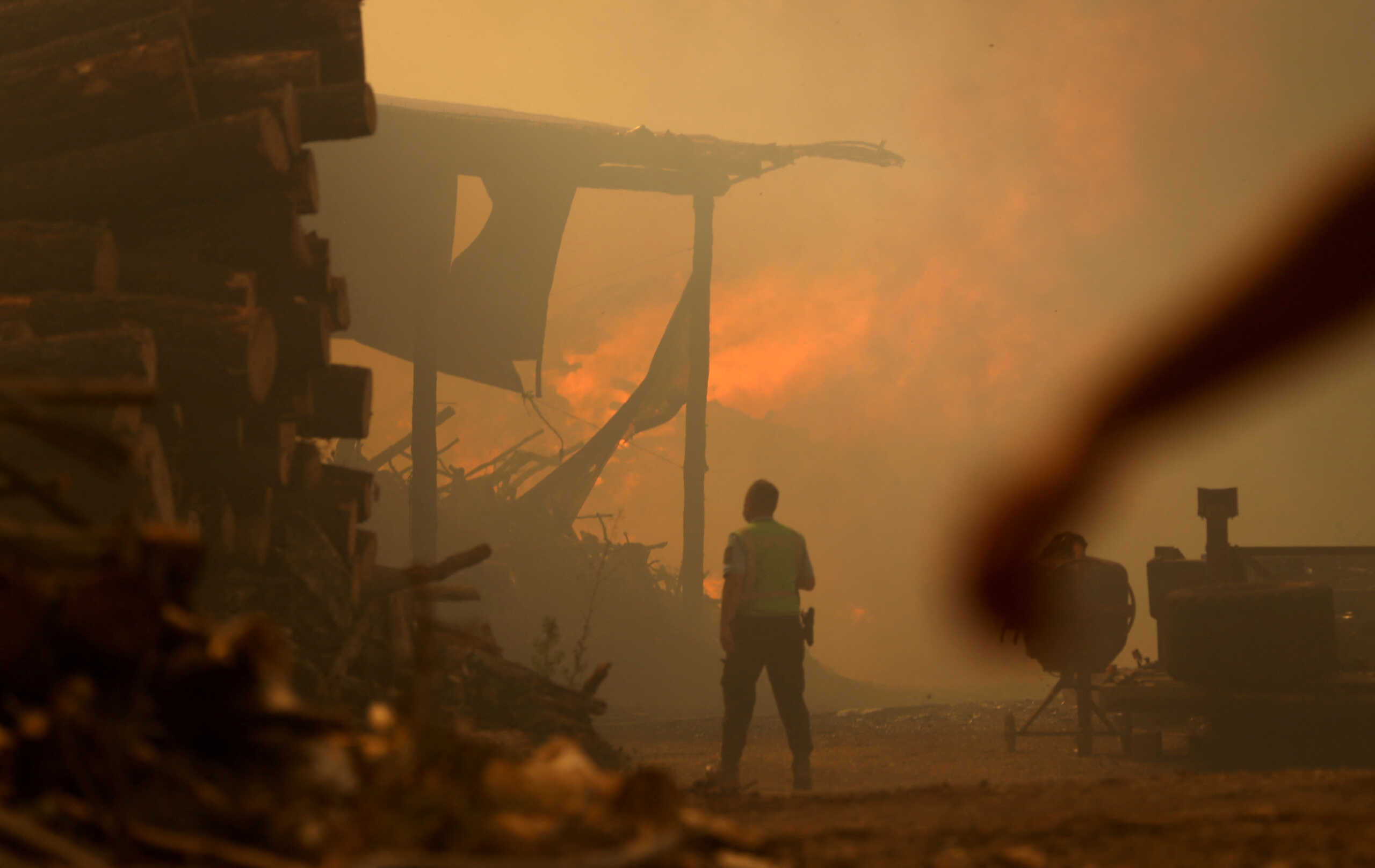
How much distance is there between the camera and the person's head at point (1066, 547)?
368 inches

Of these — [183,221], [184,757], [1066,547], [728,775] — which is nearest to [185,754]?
[184,757]

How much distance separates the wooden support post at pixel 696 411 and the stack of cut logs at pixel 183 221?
966 centimetres

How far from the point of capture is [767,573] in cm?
703

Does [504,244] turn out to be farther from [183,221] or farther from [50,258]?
[50,258]

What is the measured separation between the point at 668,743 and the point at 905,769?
2812 millimetres

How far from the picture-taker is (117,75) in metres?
4.54

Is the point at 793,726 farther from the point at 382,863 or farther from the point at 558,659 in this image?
the point at 382,863

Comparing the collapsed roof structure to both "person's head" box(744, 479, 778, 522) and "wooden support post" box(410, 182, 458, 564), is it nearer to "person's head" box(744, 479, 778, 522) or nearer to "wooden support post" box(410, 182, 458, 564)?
"wooden support post" box(410, 182, 458, 564)

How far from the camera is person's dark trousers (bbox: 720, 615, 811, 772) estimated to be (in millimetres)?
6949

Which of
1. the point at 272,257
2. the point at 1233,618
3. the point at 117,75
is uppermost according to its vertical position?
the point at 117,75

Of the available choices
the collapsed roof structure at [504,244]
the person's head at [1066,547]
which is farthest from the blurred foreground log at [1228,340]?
the person's head at [1066,547]

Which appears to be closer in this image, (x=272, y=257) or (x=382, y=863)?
(x=382, y=863)

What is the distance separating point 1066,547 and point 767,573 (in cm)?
358

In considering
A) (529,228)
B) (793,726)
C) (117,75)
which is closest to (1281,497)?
(529,228)
